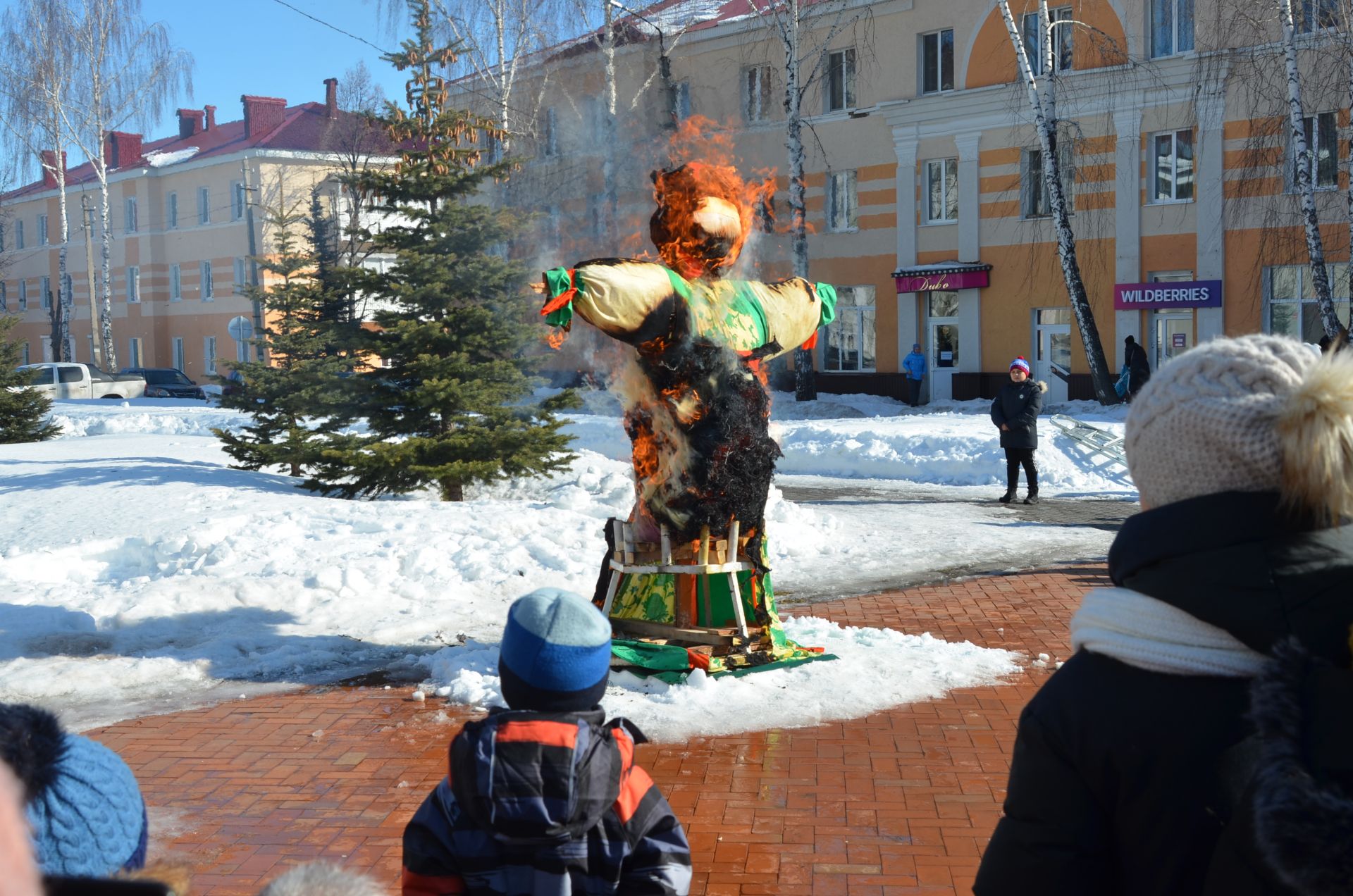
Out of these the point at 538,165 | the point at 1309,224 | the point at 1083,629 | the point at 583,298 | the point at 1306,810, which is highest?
the point at 538,165

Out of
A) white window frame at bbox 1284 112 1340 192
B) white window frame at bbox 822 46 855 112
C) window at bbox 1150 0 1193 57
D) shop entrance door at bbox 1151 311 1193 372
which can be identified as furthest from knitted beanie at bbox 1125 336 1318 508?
white window frame at bbox 822 46 855 112

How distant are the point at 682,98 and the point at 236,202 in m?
22.1

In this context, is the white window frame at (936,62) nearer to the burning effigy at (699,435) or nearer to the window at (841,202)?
the window at (841,202)

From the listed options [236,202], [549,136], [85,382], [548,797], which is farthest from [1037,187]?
[236,202]

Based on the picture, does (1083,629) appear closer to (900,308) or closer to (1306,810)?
(1306,810)

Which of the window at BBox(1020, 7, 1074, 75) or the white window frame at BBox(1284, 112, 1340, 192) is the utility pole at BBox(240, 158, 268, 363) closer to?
the window at BBox(1020, 7, 1074, 75)

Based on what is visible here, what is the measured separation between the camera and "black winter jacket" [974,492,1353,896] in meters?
1.59

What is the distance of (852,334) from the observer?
3253cm

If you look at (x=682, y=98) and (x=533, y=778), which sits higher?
(x=682, y=98)

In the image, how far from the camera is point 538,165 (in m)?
29.8

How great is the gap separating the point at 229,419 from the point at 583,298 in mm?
19169

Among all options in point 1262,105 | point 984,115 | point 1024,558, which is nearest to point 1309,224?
point 1262,105

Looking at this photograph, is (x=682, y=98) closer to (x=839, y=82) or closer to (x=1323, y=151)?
(x=839, y=82)

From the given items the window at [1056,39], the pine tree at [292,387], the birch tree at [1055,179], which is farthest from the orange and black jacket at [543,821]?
the window at [1056,39]
